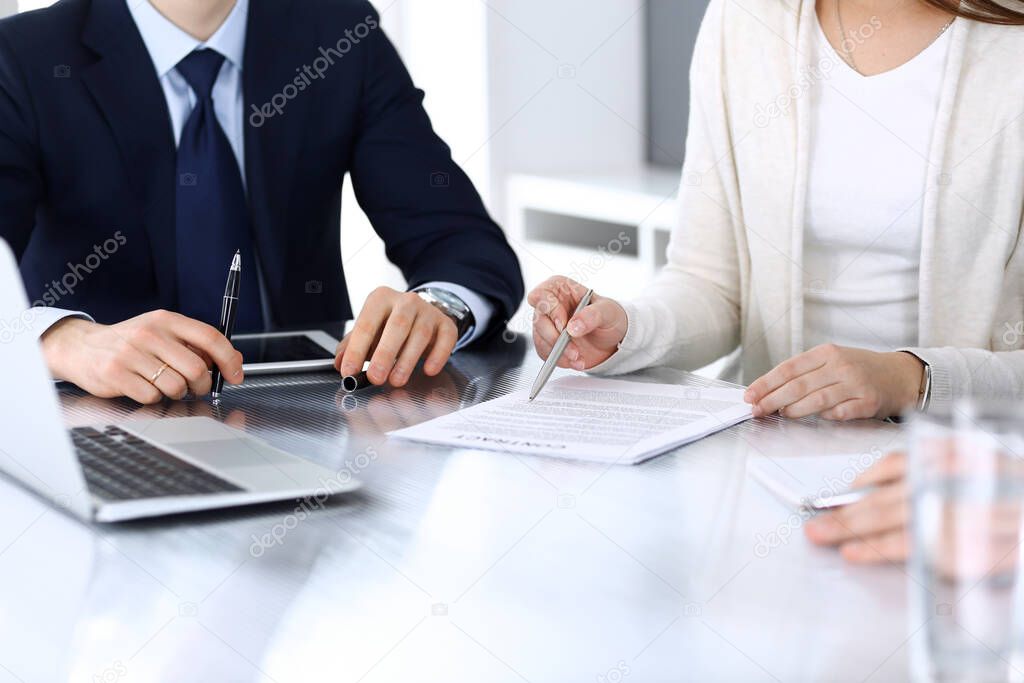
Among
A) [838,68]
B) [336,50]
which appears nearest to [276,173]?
[336,50]

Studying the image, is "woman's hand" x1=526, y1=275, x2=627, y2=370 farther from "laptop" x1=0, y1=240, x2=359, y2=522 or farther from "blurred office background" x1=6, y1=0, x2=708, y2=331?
"blurred office background" x1=6, y1=0, x2=708, y2=331

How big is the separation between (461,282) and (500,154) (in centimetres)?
224

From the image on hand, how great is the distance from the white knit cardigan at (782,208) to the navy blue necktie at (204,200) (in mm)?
587

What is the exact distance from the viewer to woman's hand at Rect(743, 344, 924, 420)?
1.08m

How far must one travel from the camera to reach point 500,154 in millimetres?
3637

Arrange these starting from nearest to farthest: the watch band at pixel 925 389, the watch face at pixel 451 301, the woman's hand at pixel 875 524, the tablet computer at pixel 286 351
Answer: the woman's hand at pixel 875 524 < the watch band at pixel 925 389 < the tablet computer at pixel 286 351 < the watch face at pixel 451 301

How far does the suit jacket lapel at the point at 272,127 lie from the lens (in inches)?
64.7

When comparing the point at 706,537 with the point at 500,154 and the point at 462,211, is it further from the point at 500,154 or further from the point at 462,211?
the point at 500,154

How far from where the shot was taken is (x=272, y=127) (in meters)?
1.67

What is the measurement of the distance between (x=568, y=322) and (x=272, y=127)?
0.67 metres

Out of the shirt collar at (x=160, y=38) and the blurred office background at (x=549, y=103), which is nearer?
the shirt collar at (x=160, y=38)

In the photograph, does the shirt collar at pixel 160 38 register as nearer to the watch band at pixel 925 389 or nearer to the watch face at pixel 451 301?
the watch face at pixel 451 301

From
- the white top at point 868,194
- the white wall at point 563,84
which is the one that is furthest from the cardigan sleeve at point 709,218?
the white wall at point 563,84

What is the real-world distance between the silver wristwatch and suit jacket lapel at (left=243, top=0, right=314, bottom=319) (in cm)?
34
